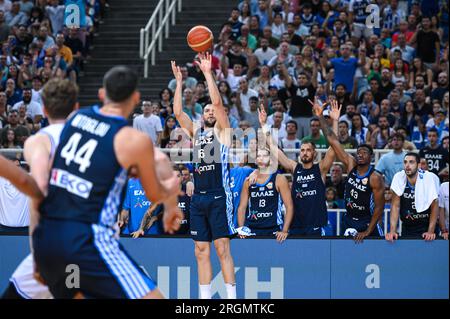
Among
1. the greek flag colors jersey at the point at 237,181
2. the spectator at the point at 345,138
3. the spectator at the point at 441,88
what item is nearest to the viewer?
the greek flag colors jersey at the point at 237,181

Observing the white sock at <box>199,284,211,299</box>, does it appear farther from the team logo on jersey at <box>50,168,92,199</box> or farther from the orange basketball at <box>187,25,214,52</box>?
the team logo on jersey at <box>50,168,92,199</box>

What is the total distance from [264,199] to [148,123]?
4.62m

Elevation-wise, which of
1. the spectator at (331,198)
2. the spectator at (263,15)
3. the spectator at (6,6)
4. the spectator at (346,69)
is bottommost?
the spectator at (331,198)

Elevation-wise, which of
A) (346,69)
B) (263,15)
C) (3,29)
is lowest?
(346,69)

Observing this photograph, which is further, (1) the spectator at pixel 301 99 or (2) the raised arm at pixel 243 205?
(1) the spectator at pixel 301 99

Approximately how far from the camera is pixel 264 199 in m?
12.8

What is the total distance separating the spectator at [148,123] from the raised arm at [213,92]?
5.58 metres

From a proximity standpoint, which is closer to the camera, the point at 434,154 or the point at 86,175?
the point at 86,175

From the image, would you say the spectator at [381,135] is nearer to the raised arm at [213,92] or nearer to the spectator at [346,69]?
the spectator at [346,69]

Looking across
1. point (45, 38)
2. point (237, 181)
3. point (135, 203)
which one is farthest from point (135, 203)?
point (45, 38)

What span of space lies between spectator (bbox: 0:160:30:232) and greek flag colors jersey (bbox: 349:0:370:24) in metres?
9.23

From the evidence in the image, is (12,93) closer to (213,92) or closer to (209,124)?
(209,124)

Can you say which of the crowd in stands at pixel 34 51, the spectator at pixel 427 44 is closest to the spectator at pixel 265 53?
the spectator at pixel 427 44

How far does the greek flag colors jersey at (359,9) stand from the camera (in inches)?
782
